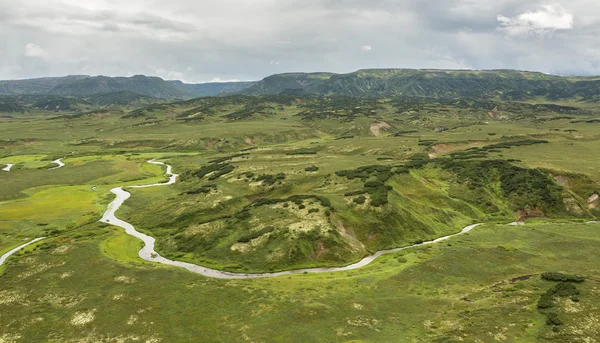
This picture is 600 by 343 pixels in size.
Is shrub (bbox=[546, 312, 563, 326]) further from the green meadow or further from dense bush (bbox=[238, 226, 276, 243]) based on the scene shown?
dense bush (bbox=[238, 226, 276, 243])

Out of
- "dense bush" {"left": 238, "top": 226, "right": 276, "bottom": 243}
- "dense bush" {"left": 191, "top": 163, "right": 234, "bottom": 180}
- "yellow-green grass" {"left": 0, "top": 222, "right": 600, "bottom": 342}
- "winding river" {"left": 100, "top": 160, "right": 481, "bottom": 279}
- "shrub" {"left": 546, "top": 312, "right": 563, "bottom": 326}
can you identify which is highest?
"dense bush" {"left": 191, "top": 163, "right": 234, "bottom": 180}

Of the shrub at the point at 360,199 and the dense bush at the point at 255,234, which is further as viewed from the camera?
the shrub at the point at 360,199

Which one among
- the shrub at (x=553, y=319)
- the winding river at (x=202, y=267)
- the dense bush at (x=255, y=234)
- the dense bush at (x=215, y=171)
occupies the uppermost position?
the dense bush at (x=215, y=171)

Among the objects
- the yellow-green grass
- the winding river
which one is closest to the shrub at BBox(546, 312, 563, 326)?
the yellow-green grass

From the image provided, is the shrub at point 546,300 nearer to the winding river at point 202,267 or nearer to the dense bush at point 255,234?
the winding river at point 202,267

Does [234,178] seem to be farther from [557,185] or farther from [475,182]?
[557,185]

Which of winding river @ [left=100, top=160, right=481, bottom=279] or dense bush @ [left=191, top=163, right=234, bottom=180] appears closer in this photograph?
winding river @ [left=100, top=160, right=481, bottom=279]

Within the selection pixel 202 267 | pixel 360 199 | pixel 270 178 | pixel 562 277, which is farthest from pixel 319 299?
pixel 270 178

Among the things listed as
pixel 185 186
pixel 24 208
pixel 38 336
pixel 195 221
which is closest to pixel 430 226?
pixel 195 221

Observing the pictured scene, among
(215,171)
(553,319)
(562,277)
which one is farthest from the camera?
(215,171)

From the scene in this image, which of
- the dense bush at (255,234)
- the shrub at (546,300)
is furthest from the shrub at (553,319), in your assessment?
the dense bush at (255,234)

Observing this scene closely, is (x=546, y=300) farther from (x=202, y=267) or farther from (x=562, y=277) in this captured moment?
(x=202, y=267)
